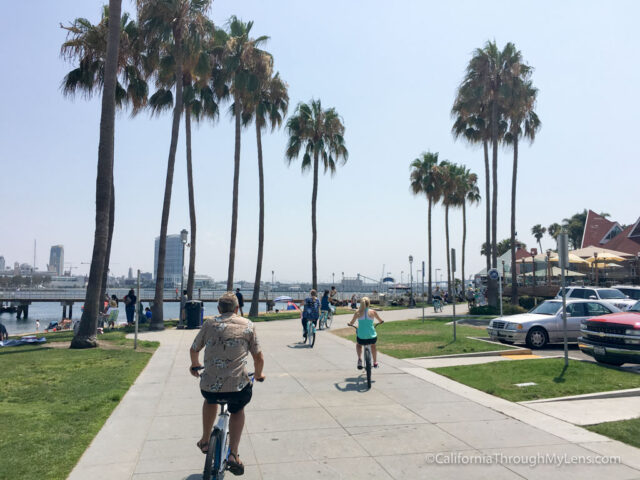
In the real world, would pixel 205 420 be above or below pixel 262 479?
above

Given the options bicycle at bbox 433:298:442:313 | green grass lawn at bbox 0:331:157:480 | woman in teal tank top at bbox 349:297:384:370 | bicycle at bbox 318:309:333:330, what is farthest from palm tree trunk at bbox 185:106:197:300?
woman in teal tank top at bbox 349:297:384:370

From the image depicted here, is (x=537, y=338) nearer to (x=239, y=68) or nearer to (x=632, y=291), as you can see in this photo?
(x=632, y=291)

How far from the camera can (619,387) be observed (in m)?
8.91

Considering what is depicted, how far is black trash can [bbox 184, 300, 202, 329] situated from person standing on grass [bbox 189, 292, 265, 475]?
17883 mm

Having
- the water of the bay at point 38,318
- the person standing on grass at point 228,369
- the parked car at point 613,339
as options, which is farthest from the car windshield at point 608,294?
the water of the bay at point 38,318

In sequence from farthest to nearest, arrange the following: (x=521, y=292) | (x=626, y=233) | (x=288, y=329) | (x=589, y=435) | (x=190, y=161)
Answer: (x=626, y=233) < (x=521, y=292) < (x=190, y=161) < (x=288, y=329) < (x=589, y=435)

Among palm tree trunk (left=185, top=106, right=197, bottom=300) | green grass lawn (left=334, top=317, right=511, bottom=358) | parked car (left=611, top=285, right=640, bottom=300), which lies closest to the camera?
green grass lawn (left=334, top=317, right=511, bottom=358)

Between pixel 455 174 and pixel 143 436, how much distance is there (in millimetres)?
45552

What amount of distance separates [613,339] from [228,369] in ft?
31.2

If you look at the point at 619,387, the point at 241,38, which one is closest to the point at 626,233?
the point at 241,38

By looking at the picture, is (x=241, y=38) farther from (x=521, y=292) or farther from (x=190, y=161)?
(x=521, y=292)

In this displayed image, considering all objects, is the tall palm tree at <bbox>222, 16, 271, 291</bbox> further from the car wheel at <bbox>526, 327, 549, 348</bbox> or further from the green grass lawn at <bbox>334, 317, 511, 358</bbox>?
the car wheel at <bbox>526, 327, 549, 348</bbox>

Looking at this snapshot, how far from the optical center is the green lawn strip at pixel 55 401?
5.42 m

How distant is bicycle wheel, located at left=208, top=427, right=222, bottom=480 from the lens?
169 inches
